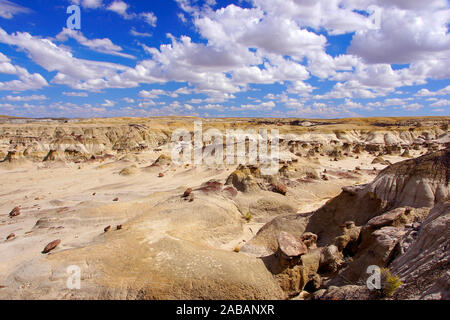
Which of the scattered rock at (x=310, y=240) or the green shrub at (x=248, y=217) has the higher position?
the scattered rock at (x=310, y=240)

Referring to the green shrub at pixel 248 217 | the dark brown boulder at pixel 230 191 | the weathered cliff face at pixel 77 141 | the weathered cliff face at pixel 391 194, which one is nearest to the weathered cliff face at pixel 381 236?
the weathered cliff face at pixel 391 194

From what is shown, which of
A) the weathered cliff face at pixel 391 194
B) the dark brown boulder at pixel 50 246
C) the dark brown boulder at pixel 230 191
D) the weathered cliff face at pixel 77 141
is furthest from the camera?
the weathered cliff face at pixel 77 141

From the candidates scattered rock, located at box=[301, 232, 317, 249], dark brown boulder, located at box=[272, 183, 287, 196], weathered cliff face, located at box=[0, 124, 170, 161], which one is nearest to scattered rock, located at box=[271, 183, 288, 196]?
dark brown boulder, located at box=[272, 183, 287, 196]

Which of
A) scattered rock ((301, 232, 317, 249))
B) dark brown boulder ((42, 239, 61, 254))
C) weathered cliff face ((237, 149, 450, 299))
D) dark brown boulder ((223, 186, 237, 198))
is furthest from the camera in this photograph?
dark brown boulder ((223, 186, 237, 198))

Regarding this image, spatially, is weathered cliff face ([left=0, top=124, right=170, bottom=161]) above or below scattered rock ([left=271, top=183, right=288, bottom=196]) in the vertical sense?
above

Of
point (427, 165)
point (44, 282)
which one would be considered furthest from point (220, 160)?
point (44, 282)

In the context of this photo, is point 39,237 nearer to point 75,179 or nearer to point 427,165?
point 427,165

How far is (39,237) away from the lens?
28.2ft

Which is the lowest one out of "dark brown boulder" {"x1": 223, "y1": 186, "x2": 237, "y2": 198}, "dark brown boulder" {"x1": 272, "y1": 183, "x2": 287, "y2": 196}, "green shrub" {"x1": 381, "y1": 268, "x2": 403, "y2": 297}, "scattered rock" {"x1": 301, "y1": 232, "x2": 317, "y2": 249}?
"scattered rock" {"x1": 301, "y1": 232, "x2": 317, "y2": 249}

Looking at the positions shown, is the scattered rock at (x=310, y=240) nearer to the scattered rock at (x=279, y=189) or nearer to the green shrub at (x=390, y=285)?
the green shrub at (x=390, y=285)

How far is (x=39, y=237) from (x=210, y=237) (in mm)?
5341

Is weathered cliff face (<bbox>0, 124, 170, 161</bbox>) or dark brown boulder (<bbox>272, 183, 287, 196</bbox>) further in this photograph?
weathered cliff face (<bbox>0, 124, 170, 161</bbox>)

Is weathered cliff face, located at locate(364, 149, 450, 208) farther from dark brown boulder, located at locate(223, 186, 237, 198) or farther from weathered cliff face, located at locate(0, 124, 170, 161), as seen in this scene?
weathered cliff face, located at locate(0, 124, 170, 161)

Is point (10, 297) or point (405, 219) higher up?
point (405, 219)
